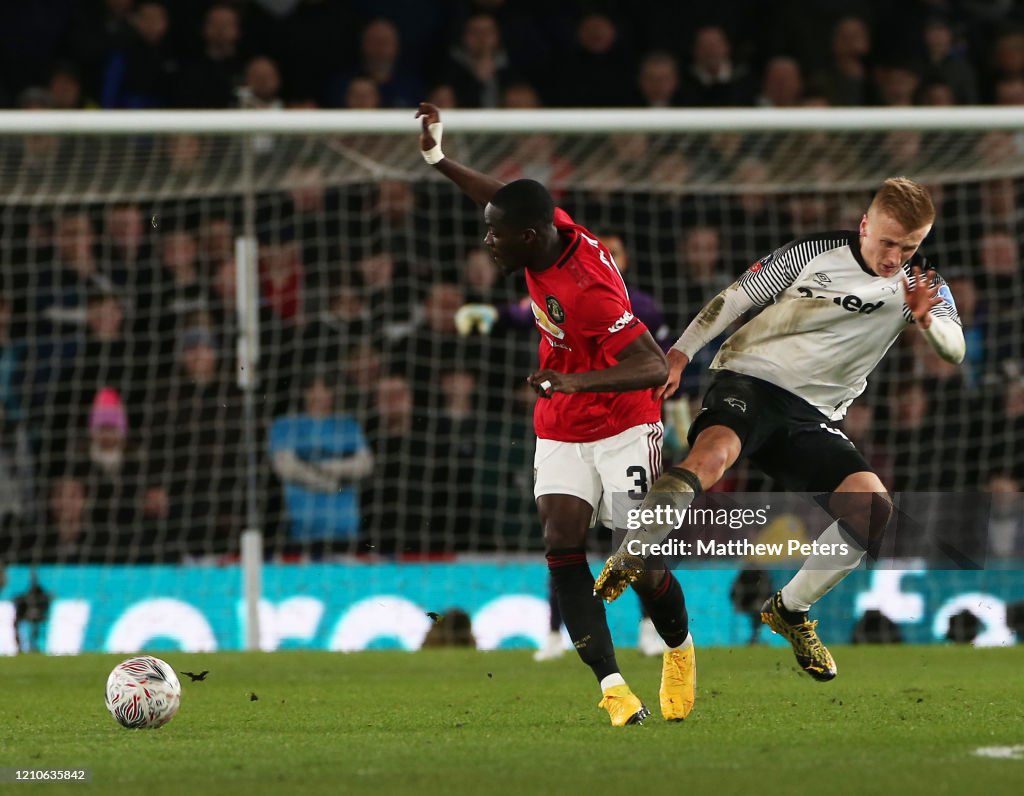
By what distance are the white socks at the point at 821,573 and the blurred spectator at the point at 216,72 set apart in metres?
7.16

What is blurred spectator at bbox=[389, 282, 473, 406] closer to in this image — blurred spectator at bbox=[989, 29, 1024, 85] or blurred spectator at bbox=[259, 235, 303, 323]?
blurred spectator at bbox=[259, 235, 303, 323]

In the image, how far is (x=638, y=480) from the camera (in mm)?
5953

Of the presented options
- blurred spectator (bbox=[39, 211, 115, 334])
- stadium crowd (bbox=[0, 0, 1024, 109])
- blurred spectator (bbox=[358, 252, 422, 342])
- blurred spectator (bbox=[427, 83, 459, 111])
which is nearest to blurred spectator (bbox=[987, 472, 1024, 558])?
stadium crowd (bbox=[0, 0, 1024, 109])

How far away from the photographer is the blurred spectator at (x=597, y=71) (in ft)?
41.4

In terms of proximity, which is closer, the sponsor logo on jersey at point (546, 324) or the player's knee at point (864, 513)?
the sponsor logo on jersey at point (546, 324)

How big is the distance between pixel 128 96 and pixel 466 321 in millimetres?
4377

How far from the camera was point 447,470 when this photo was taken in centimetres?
1074

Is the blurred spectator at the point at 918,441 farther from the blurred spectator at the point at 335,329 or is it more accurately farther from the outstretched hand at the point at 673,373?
the outstretched hand at the point at 673,373

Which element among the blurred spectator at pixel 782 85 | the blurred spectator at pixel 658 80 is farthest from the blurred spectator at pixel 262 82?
the blurred spectator at pixel 782 85

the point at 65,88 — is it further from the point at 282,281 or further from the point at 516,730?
the point at 516,730

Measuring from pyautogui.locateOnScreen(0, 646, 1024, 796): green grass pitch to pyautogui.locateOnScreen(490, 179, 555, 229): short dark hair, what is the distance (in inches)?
71.9

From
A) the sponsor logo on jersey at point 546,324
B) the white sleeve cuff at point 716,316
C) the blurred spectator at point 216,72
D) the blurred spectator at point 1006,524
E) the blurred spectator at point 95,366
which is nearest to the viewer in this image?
the sponsor logo on jersey at point 546,324

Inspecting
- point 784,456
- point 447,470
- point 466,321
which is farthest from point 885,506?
point 447,470

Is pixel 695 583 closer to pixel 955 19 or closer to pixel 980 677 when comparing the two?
pixel 980 677
